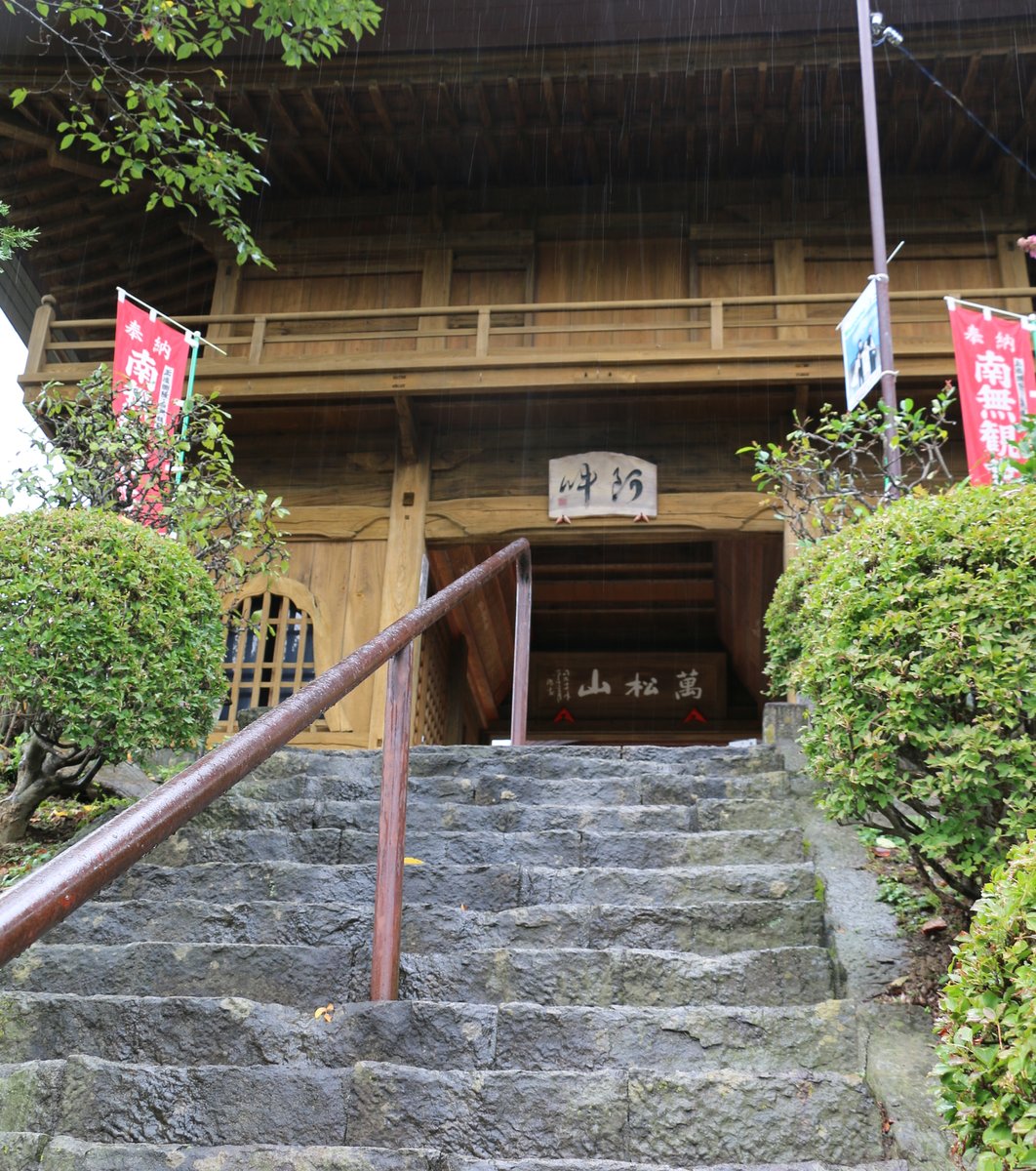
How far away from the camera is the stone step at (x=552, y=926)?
3119 millimetres

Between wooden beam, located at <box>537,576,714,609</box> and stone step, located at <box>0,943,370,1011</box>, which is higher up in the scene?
wooden beam, located at <box>537,576,714,609</box>

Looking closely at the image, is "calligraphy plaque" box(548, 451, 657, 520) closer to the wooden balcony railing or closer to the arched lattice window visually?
the wooden balcony railing

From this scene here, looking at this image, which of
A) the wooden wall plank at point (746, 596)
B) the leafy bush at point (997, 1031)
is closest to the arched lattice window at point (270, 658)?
the wooden wall plank at point (746, 596)

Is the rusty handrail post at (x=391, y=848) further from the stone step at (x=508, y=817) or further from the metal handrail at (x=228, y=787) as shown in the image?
the stone step at (x=508, y=817)

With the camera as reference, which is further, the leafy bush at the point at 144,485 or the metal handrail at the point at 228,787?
the leafy bush at the point at 144,485

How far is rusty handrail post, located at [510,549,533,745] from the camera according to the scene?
5496mm

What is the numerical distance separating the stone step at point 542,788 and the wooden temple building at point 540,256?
4115mm

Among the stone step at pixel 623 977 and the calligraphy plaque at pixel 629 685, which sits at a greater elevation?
the calligraphy plaque at pixel 629 685

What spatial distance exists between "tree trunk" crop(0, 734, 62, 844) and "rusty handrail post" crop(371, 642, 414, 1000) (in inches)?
88.6

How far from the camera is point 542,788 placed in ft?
14.3

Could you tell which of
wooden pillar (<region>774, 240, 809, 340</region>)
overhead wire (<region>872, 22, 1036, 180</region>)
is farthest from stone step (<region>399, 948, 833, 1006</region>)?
wooden pillar (<region>774, 240, 809, 340</region>)

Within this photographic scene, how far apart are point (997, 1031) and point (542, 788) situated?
271cm

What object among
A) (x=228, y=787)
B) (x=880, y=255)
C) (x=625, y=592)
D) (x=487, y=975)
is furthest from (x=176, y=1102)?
(x=625, y=592)

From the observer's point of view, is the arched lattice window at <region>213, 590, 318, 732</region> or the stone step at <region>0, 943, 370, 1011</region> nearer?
the stone step at <region>0, 943, 370, 1011</region>
